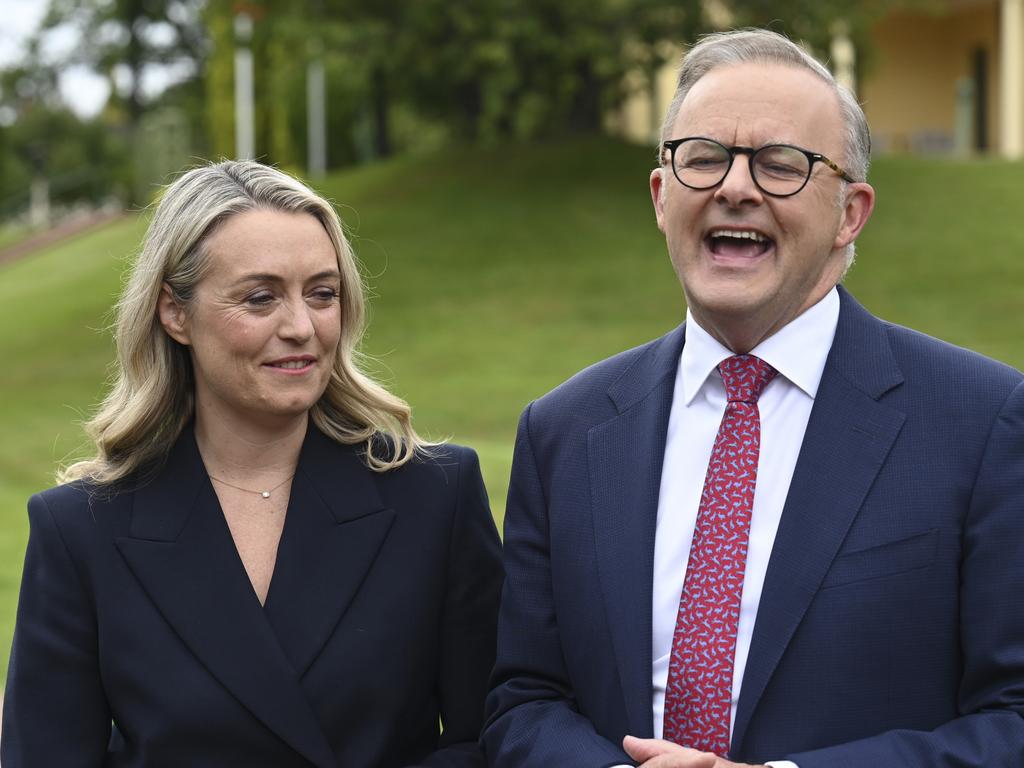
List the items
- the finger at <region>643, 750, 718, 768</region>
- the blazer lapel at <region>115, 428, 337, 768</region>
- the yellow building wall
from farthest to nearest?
the yellow building wall
the blazer lapel at <region>115, 428, 337, 768</region>
the finger at <region>643, 750, 718, 768</region>

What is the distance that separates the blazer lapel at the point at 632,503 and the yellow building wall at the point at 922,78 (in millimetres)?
33801

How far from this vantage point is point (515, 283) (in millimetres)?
22344

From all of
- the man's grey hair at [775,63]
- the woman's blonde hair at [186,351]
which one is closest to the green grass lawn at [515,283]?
the woman's blonde hair at [186,351]

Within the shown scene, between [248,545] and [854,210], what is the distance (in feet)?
5.49

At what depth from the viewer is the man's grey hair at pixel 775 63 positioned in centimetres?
312

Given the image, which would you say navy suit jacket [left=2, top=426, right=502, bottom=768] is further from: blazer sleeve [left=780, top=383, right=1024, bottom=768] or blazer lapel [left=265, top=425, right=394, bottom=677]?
blazer sleeve [left=780, top=383, right=1024, bottom=768]

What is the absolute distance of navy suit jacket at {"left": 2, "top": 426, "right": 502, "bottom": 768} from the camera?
3330 mm

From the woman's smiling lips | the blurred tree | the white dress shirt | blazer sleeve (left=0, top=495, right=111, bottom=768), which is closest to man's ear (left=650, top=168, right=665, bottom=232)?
the white dress shirt

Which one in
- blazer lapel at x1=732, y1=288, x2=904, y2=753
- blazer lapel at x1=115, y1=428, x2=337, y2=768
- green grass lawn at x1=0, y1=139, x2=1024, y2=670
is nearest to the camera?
blazer lapel at x1=732, y1=288, x2=904, y2=753

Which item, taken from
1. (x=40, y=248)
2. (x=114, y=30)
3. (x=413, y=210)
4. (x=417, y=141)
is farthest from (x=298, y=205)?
(x=114, y=30)

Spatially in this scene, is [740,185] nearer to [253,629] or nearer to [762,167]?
[762,167]

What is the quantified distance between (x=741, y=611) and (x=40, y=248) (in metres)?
36.0

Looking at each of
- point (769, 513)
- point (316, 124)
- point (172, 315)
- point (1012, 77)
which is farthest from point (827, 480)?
point (316, 124)

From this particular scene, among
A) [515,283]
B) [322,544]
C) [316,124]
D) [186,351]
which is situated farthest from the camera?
[316,124]
